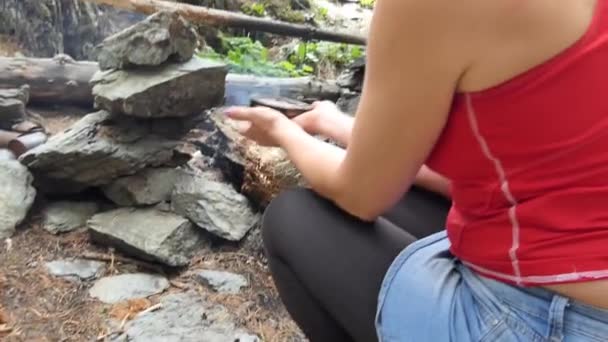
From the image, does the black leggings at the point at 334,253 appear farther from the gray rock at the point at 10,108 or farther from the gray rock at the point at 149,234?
the gray rock at the point at 10,108

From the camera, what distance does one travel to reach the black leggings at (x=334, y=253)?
1.24 meters

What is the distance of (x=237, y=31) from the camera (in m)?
5.07

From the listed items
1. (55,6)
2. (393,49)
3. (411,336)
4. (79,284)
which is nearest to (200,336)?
(79,284)

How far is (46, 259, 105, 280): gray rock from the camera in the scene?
6.96ft

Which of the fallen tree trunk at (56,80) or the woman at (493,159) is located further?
the fallen tree trunk at (56,80)

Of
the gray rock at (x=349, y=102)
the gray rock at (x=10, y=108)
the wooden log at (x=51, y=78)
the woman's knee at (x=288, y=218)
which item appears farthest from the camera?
the gray rock at (x=349, y=102)

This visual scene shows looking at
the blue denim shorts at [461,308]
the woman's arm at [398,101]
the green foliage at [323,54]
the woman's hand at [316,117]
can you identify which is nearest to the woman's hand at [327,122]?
the woman's hand at [316,117]

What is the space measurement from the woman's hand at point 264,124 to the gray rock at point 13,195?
105 centimetres

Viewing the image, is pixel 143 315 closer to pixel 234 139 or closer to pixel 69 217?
pixel 69 217

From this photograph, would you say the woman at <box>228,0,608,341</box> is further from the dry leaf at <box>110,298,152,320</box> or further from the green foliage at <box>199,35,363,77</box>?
the green foliage at <box>199,35,363,77</box>

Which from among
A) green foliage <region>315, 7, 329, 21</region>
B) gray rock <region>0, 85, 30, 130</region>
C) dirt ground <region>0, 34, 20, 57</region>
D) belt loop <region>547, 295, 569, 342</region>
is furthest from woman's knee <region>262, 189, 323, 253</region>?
green foliage <region>315, 7, 329, 21</region>

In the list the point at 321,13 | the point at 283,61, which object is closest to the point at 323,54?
the point at 283,61

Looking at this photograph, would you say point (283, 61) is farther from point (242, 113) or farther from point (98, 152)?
point (242, 113)

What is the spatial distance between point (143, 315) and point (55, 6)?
7.97 feet
